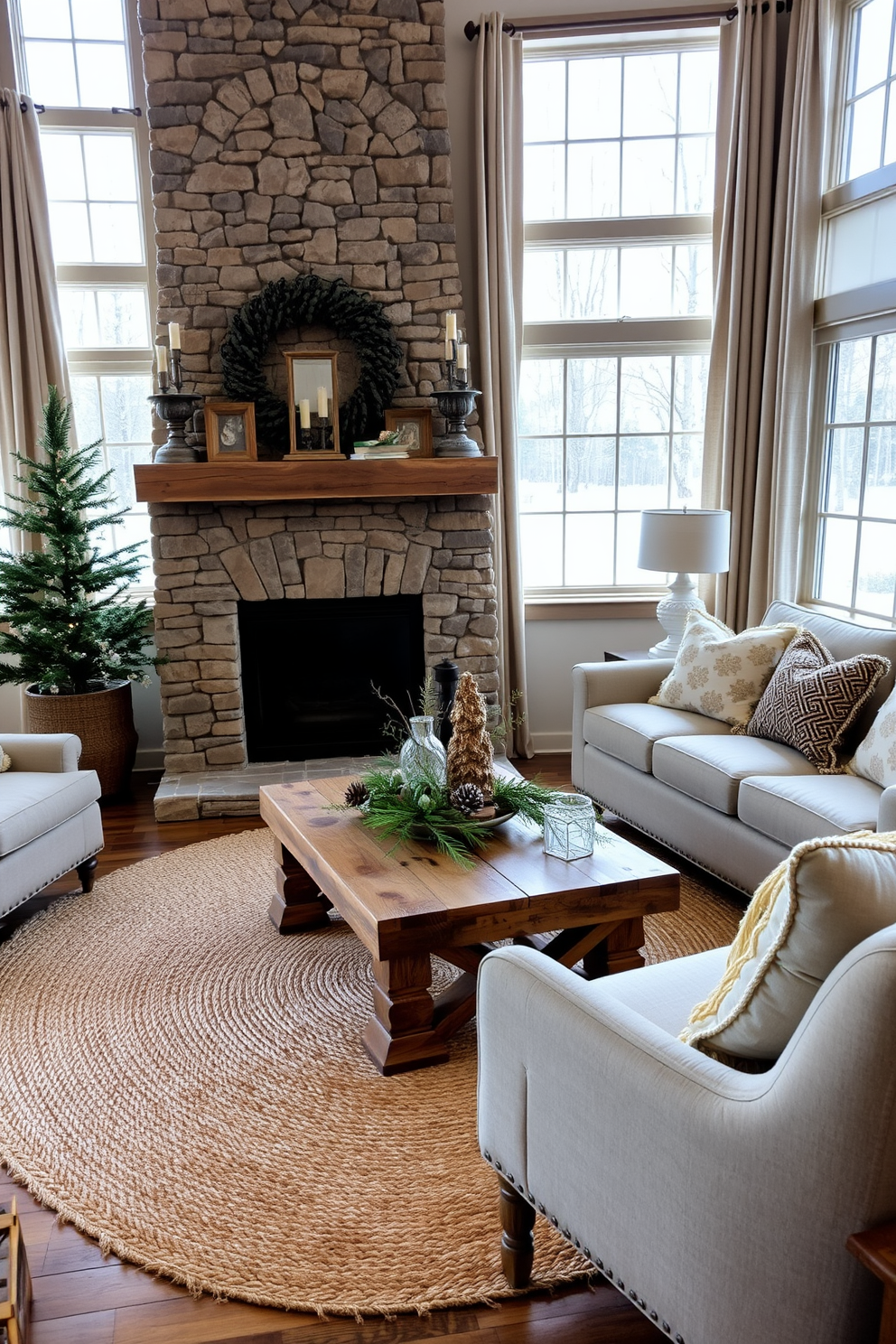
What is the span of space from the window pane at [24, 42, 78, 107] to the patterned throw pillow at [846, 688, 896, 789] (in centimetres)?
427

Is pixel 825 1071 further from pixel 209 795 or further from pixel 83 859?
pixel 209 795

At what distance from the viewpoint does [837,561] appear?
450 centimetres

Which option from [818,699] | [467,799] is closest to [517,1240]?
[467,799]

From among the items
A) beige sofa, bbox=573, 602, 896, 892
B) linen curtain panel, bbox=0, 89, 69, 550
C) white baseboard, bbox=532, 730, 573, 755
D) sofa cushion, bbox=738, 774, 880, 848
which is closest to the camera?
sofa cushion, bbox=738, 774, 880, 848

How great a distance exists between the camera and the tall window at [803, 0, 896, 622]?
405 centimetres

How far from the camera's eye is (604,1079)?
1.46 m

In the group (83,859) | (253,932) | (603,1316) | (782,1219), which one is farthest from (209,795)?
(782,1219)

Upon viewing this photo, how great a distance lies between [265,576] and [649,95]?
9.19 ft

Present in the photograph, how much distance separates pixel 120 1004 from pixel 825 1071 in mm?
2152

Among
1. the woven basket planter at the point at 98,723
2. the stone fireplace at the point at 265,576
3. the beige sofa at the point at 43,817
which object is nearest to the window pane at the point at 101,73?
the stone fireplace at the point at 265,576

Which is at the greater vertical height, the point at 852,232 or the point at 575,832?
the point at 852,232

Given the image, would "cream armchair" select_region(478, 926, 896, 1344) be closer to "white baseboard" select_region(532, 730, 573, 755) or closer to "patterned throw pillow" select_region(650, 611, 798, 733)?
"patterned throw pillow" select_region(650, 611, 798, 733)

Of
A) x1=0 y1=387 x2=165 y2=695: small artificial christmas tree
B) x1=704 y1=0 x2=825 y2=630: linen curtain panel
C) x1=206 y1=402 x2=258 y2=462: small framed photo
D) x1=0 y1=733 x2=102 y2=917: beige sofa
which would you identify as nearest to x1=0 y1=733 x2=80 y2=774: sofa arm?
x1=0 y1=733 x2=102 y2=917: beige sofa

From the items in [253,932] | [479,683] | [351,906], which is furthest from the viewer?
[479,683]
